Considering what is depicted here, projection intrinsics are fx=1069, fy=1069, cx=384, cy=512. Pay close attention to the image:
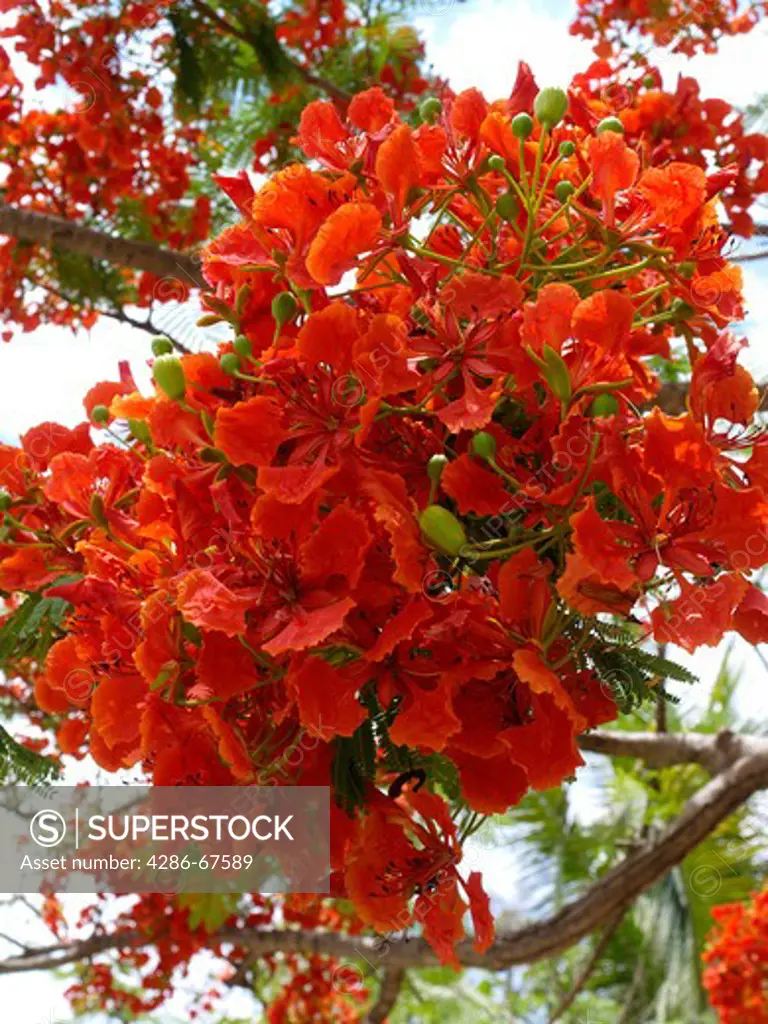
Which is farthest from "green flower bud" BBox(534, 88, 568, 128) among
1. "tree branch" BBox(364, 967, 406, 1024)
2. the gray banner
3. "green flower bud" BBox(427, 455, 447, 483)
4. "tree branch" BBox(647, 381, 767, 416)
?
"tree branch" BBox(364, 967, 406, 1024)

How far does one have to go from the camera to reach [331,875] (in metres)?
1.39

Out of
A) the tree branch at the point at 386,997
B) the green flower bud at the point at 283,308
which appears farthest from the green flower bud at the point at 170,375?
the tree branch at the point at 386,997

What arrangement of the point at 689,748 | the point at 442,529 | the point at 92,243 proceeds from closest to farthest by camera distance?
the point at 442,529
the point at 92,243
the point at 689,748

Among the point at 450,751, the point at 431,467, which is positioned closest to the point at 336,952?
the point at 450,751

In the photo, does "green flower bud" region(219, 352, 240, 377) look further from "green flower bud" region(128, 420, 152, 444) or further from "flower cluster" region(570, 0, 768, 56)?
"flower cluster" region(570, 0, 768, 56)

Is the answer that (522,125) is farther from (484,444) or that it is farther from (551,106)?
(484,444)

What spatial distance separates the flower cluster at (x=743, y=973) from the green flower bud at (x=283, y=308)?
4.35 m

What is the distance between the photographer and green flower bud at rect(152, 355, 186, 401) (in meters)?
1.15

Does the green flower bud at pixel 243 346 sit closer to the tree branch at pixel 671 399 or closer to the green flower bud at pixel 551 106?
the green flower bud at pixel 551 106

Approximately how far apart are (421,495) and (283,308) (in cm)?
26

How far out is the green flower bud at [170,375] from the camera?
1154 millimetres

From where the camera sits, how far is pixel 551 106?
4.04 ft

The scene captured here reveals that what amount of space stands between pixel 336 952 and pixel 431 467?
307 cm

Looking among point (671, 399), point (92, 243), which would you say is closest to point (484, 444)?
point (671, 399)
